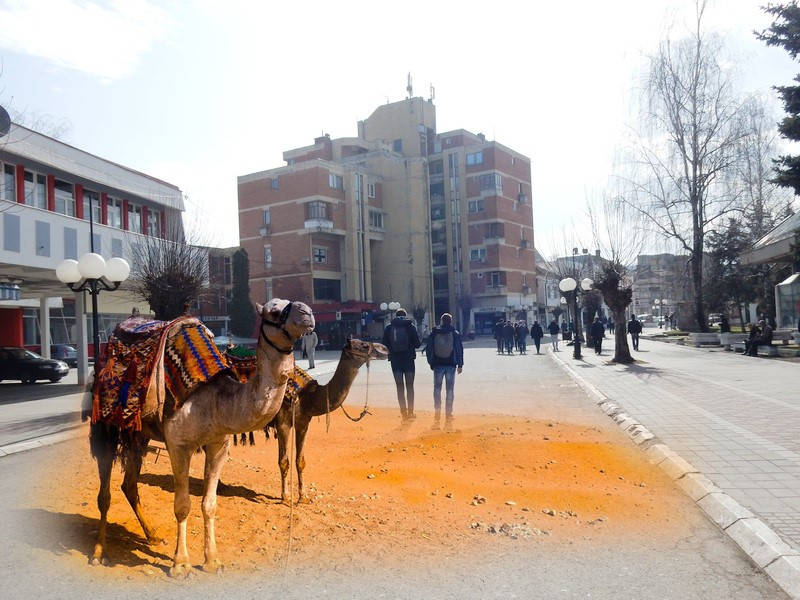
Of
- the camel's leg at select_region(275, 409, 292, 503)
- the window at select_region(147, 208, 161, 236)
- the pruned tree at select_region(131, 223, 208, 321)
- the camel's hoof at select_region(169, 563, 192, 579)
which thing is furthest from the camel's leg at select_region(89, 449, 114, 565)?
the window at select_region(147, 208, 161, 236)

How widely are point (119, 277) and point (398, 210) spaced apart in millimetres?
51929

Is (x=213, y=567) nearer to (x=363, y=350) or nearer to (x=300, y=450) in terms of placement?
(x=300, y=450)

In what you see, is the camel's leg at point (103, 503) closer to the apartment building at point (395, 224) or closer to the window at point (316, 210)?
the apartment building at point (395, 224)

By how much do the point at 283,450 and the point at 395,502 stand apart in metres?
1.23

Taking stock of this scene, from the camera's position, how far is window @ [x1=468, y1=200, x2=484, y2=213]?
66875 mm

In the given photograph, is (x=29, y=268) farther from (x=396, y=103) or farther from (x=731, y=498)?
(x=396, y=103)

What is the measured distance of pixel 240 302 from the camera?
167 feet

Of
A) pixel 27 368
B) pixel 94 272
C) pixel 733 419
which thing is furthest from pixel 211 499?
pixel 27 368

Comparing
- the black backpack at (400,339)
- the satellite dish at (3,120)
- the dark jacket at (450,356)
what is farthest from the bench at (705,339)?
the satellite dish at (3,120)

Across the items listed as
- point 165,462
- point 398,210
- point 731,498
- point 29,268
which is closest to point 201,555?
point 165,462

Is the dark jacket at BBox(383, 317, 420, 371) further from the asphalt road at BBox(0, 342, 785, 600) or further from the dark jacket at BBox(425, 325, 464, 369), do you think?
the asphalt road at BBox(0, 342, 785, 600)

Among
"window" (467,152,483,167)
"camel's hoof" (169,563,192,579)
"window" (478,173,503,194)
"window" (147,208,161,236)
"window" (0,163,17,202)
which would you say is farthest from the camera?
"window" (467,152,483,167)

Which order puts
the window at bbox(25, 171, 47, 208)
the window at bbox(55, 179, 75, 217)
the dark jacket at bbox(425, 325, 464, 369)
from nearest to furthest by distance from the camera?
1. the dark jacket at bbox(425, 325, 464, 369)
2. the window at bbox(25, 171, 47, 208)
3. the window at bbox(55, 179, 75, 217)

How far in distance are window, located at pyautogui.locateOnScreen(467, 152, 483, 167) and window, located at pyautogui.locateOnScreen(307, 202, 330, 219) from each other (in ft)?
62.2
